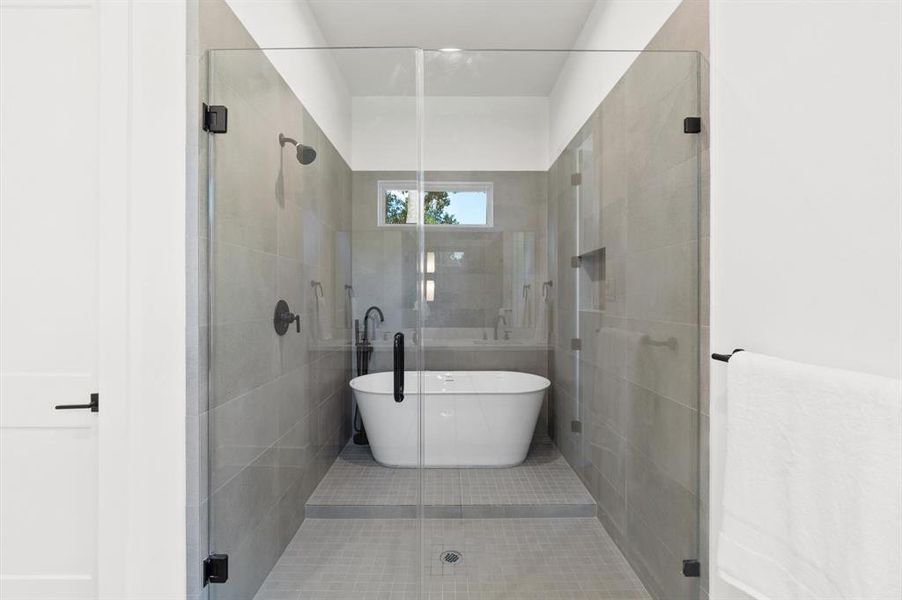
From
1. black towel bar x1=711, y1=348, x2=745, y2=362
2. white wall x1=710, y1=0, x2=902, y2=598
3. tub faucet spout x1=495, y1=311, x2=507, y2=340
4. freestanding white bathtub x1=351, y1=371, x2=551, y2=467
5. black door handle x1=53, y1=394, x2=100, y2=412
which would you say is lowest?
freestanding white bathtub x1=351, y1=371, x2=551, y2=467

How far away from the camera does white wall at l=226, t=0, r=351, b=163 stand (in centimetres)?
153

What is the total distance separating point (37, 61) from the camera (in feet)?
4.66

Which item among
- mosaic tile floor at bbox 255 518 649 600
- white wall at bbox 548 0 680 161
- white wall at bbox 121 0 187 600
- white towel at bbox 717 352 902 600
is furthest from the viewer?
white wall at bbox 548 0 680 161

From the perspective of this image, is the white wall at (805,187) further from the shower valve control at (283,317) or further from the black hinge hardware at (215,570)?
the black hinge hardware at (215,570)

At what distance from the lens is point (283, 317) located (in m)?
1.65

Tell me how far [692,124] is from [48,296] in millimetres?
2187

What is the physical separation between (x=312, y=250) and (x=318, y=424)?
668mm

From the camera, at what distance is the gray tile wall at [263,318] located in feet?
5.10

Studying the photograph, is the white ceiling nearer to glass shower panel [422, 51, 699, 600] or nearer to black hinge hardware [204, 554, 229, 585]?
glass shower panel [422, 51, 699, 600]

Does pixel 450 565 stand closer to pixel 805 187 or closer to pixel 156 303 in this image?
pixel 156 303

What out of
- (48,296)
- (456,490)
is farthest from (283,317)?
(456,490)

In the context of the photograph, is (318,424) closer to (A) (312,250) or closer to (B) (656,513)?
(A) (312,250)

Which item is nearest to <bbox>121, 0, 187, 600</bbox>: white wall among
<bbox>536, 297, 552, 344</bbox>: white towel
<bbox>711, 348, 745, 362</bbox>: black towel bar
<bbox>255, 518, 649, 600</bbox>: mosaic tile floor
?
<bbox>255, 518, 649, 600</bbox>: mosaic tile floor

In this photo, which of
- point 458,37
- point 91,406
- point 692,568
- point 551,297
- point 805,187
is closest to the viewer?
point 805,187
